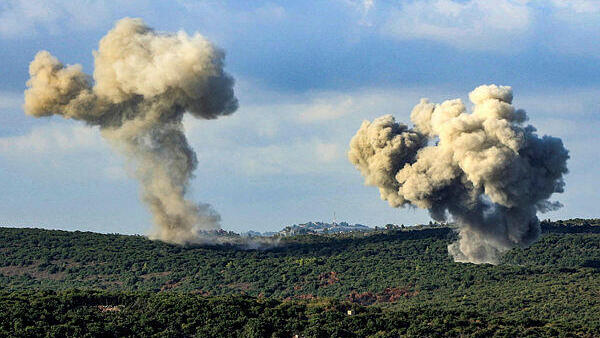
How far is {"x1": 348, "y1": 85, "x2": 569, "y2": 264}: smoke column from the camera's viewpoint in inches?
Result: 3260

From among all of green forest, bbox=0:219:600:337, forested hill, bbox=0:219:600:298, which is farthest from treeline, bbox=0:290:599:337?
Answer: forested hill, bbox=0:219:600:298

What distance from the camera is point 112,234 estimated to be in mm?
135875

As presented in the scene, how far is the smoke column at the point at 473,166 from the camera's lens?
82812 millimetres

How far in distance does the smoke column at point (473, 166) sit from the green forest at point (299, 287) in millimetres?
7326

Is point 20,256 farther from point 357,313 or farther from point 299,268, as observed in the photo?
point 357,313

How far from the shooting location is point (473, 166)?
82.4m

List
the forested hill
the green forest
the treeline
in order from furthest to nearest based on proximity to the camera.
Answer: the forested hill
the green forest
the treeline

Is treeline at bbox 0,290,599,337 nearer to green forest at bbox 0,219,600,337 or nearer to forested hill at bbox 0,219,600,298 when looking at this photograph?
green forest at bbox 0,219,600,337

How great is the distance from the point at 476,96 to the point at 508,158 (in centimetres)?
776

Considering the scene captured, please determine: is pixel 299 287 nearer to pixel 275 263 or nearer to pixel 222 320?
pixel 275 263

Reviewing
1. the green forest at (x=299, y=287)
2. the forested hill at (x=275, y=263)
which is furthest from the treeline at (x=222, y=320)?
the forested hill at (x=275, y=263)

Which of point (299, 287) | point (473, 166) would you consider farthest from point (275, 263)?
point (473, 166)

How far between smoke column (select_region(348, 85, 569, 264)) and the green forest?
7.33 metres

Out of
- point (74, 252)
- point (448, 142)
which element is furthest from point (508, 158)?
point (74, 252)
